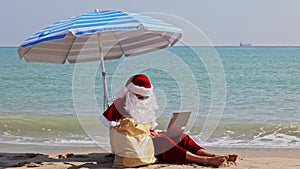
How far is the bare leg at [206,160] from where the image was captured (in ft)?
16.1

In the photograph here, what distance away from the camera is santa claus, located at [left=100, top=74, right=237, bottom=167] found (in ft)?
16.2

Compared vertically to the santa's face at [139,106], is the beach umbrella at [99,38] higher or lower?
higher

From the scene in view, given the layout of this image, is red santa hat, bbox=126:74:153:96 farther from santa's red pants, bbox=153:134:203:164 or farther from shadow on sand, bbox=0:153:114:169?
shadow on sand, bbox=0:153:114:169

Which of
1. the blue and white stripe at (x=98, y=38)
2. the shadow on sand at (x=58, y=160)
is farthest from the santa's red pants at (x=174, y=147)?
the blue and white stripe at (x=98, y=38)

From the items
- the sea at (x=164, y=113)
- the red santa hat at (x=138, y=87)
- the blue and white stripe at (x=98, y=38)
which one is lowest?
the sea at (x=164, y=113)

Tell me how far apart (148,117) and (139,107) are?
18 centimetres

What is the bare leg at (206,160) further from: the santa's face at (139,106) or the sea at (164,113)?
the sea at (164,113)

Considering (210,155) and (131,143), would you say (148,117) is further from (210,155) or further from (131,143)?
(210,155)

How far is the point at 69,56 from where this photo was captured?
19.7ft

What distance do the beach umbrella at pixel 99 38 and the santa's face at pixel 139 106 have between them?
63 centimetres

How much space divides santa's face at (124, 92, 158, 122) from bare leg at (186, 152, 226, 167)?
61 centimetres

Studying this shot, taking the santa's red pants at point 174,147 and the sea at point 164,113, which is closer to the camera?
the santa's red pants at point 174,147

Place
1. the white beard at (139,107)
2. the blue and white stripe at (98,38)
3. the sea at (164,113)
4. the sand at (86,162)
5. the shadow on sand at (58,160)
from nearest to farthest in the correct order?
the blue and white stripe at (98,38) < the white beard at (139,107) < the sand at (86,162) < the shadow on sand at (58,160) < the sea at (164,113)

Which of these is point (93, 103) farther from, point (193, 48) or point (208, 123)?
point (193, 48)
